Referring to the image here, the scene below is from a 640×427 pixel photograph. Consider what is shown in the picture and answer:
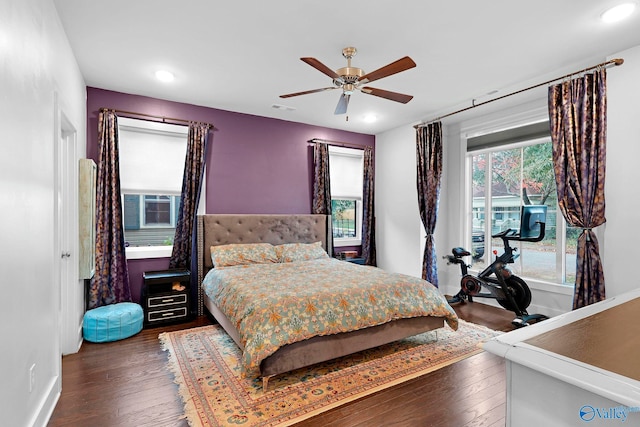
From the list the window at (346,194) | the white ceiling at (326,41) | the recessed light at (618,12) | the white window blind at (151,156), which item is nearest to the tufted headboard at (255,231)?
the window at (346,194)

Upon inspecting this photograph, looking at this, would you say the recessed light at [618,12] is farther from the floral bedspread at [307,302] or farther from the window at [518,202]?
the floral bedspread at [307,302]

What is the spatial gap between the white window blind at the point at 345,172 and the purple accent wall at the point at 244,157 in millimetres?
413

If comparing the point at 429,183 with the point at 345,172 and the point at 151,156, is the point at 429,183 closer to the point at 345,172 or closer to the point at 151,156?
the point at 345,172

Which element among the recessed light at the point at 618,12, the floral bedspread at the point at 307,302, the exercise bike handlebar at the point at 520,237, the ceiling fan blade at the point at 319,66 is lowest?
the floral bedspread at the point at 307,302

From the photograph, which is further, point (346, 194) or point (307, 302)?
point (346, 194)

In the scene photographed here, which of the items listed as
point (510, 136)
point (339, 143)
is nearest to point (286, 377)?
point (339, 143)

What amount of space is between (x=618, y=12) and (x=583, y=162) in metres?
1.45

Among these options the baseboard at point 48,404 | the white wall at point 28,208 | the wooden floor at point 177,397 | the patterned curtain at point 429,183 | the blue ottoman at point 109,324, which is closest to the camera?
the white wall at point 28,208

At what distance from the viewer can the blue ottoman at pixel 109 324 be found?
11.1 ft

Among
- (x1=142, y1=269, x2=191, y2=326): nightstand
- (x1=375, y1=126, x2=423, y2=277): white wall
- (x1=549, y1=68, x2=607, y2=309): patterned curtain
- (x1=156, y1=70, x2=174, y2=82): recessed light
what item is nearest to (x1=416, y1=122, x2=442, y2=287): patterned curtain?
(x1=375, y1=126, x2=423, y2=277): white wall

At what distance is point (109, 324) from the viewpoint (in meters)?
3.41

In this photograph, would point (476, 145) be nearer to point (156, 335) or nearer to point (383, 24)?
point (383, 24)

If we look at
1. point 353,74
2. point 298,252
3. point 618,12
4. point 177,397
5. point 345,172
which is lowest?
point 177,397

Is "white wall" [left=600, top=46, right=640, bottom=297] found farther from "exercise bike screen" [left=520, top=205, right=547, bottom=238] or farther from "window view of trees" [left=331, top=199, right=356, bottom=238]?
"window view of trees" [left=331, top=199, right=356, bottom=238]
